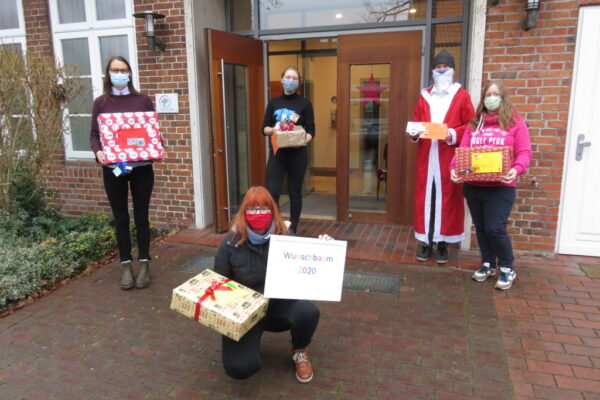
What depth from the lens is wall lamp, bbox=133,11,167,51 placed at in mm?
5327

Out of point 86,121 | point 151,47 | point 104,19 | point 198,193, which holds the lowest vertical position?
point 198,193

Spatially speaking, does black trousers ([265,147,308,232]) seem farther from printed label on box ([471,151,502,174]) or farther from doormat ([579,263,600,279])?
doormat ([579,263,600,279])

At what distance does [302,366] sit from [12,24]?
6383 millimetres

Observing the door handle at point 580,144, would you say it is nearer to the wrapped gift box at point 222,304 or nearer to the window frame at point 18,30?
the wrapped gift box at point 222,304

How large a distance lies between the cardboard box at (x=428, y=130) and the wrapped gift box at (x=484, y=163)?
0.35m

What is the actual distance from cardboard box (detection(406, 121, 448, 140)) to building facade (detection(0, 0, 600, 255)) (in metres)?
0.71

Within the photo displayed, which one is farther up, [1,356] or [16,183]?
[16,183]

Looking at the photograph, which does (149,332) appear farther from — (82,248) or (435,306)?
(435,306)

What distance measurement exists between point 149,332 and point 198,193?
2616mm

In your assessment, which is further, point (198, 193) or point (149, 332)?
point (198, 193)

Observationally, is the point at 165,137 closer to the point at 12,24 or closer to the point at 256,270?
the point at 12,24

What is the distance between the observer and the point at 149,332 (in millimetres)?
3484

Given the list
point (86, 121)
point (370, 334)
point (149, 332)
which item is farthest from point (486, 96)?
point (86, 121)

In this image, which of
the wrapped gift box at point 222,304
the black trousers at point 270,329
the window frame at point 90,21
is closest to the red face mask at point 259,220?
the wrapped gift box at point 222,304
